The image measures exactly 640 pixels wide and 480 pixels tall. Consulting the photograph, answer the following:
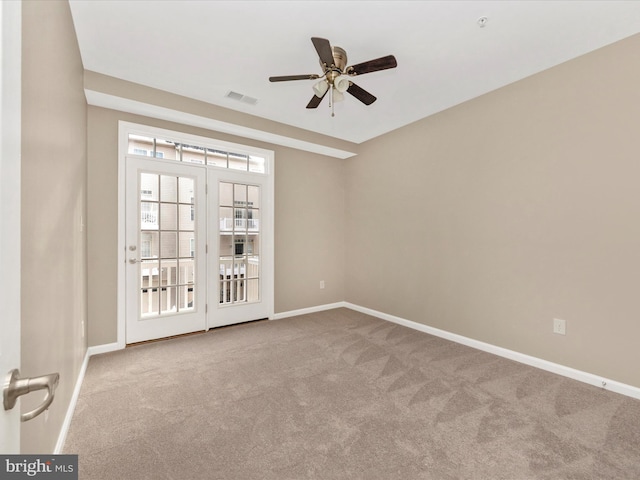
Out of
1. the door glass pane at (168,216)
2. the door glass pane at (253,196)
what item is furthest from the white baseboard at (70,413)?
the door glass pane at (253,196)

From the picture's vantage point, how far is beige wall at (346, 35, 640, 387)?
2.38 metres

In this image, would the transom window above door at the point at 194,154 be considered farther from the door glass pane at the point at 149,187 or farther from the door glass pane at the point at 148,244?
the door glass pane at the point at 148,244

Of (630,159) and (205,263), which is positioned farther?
(205,263)

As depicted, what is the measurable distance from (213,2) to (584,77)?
3012mm

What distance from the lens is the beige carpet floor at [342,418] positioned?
5.37 feet

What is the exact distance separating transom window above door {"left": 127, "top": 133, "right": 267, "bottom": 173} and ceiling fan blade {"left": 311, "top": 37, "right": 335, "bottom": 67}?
2.17m

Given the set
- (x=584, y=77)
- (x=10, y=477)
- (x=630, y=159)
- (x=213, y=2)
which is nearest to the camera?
(x=10, y=477)

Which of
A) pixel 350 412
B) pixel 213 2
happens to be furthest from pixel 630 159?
pixel 213 2

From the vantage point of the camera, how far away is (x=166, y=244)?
140 inches

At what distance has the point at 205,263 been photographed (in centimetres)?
379

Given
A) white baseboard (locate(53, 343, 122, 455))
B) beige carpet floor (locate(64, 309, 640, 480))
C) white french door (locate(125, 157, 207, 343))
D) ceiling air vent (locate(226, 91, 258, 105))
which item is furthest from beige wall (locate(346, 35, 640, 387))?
white baseboard (locate(53, 343, 122, 455))

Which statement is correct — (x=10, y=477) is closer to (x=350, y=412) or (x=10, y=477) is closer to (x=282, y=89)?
(x=350, y=412)
